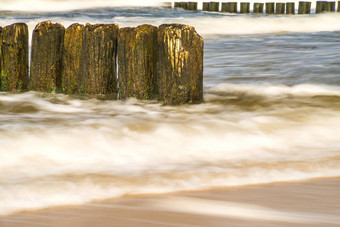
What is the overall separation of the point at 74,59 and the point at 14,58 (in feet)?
1.97

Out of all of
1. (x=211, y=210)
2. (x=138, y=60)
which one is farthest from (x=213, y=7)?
(x=211, y=210)

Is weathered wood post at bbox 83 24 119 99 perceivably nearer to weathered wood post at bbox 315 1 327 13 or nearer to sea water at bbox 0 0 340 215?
sea water at bbox 0 0 340 215

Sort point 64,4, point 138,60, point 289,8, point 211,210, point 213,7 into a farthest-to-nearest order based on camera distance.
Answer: point 64,4, point 213,7, point 289,8, point 138,60, point 211,210

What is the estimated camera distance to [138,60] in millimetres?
5047

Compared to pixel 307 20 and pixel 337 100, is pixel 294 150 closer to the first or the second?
pixel 337 100

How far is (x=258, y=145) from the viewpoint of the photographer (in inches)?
155

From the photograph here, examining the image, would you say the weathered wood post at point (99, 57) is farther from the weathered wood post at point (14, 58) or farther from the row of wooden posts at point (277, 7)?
the row of wooden posts at point (277, 7)

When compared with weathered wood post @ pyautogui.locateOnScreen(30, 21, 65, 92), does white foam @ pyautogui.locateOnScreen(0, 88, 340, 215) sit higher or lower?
lower

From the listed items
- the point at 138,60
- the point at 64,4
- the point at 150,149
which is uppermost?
the point at 138,60

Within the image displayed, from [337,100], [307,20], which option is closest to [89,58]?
[337,100]

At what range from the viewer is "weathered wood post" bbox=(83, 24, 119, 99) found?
5.14 m

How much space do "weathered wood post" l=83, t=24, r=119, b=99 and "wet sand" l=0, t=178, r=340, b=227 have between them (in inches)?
98.3

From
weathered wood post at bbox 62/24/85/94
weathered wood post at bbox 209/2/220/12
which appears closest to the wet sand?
weathered wood post at bbox 62/24/85/94

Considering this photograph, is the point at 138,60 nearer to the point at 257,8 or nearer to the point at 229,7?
the point at 257,8
